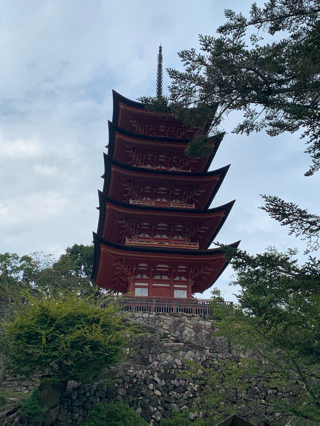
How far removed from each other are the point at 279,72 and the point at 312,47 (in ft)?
2.84

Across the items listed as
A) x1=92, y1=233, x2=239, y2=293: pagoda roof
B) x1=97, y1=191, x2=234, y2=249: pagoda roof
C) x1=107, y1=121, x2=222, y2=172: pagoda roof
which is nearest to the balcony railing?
x1=97, y1=191, x2=234, y2=249: pagoda roof

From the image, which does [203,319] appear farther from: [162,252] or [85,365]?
[85,365]

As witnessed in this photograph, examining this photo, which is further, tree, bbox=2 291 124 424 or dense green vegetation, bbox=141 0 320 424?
tree, bbox=2 291 124 424

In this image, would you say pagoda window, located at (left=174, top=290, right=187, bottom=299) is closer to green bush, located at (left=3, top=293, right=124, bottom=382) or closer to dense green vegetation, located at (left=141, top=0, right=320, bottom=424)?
green bush, located at (left=3, top=293, right=124, bottom=382)

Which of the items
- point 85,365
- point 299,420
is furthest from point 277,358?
point 85,365

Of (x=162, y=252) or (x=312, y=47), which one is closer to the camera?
(x=312, y=47)

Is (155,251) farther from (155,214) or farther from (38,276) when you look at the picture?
(38,276)

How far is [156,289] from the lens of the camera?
65.8ft

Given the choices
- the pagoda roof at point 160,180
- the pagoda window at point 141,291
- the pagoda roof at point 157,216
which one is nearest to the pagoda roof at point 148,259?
the pagoda window at point 141,291

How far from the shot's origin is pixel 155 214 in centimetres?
2067

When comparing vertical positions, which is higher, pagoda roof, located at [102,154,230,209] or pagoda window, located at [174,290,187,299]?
pagoda roof, located at [102,154,230,209]

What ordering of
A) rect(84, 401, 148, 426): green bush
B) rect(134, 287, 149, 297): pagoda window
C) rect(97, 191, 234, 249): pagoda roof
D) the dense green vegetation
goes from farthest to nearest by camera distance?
rect(97, 191, 234, 249): pagoda roof → rect(134, 287, 149, 297): pagoda window → rect(84, 401, 148, 426): green bush → the dense green vegetation

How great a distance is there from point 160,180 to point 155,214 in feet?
8.41

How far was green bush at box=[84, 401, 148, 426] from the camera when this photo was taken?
36.5 ft
